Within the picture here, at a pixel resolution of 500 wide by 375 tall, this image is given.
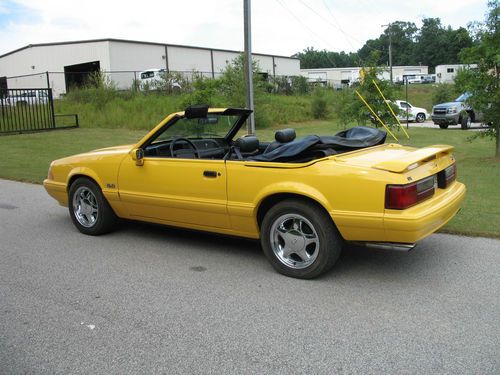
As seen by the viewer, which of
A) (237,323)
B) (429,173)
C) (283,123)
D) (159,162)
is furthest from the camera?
(283,123)

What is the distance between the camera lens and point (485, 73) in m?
10.9

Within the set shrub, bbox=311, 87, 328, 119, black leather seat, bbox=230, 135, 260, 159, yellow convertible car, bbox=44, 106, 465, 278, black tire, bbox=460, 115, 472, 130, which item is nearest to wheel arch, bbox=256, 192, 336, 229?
yellow convertible car, bbox=44, 106, 465, 278

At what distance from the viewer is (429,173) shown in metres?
4.54

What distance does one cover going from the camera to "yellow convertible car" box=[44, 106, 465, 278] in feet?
13.9

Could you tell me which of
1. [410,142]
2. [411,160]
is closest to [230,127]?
[411,160]

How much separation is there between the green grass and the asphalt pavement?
766 millimetres

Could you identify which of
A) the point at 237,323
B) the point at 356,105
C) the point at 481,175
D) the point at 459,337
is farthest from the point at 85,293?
the point at 356,105

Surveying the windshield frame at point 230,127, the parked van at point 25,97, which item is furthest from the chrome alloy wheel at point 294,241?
the parked van at point 25,97

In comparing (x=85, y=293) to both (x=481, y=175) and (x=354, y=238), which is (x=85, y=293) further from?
(x=481, y=175)

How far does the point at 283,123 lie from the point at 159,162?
2377cm

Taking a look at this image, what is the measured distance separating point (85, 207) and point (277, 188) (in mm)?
2839

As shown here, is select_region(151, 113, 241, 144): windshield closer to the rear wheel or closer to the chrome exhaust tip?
the chrome exhaust tip

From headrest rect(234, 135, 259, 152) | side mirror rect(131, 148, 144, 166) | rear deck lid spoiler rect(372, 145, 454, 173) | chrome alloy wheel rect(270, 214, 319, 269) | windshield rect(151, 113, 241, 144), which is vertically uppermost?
windshield rect(151, 113, 241, 144)

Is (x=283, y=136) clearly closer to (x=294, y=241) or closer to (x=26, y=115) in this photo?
(x=294, y=241)
